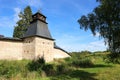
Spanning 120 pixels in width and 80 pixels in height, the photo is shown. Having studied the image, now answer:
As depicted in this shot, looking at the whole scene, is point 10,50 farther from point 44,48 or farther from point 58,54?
point 58,54

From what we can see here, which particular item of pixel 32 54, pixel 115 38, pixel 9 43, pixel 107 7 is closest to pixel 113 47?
pixel 115 38

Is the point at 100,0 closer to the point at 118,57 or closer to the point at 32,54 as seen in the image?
the point at 118,57

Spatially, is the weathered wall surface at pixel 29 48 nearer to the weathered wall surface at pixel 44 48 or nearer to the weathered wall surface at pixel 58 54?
the weathered wall surface at pixel 44 48

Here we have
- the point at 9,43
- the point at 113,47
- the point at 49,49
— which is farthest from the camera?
the point at 49,49

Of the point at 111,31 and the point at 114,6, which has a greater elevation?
the point at 114,6

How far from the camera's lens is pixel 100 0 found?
13742 mm

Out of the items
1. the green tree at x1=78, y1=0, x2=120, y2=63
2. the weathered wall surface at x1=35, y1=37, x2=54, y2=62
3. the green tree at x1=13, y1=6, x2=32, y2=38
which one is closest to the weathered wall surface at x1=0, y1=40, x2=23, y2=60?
the weathered wall surface at x1=35, y1=37, x2=54, y2=62

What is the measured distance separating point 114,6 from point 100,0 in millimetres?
1694

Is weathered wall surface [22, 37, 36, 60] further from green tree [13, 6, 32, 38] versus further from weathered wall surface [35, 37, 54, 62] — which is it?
green tree [13, 6, 32, 38]

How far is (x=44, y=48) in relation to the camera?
30516mm

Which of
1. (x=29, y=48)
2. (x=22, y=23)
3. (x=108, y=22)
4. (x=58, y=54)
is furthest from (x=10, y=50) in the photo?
(x=108, y=22)

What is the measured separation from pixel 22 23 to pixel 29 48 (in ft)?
42.6

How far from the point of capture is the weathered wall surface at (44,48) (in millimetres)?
29516

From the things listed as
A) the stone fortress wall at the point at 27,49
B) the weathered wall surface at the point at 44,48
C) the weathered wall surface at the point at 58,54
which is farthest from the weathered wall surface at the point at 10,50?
the weathered wall surface at the point at 58,54
